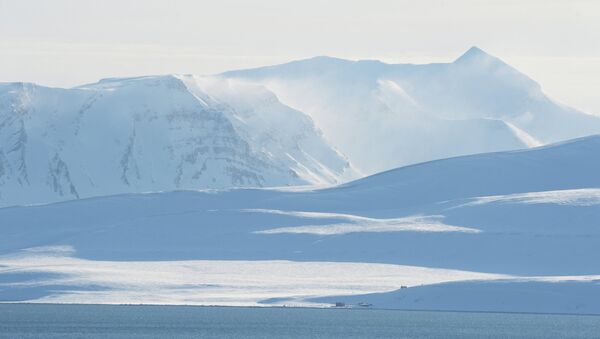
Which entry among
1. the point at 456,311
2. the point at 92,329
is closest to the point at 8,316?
the point at 92,329

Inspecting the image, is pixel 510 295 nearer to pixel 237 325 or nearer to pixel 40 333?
pixel 237 325

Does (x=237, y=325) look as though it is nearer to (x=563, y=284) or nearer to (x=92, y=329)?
(x=92, y=329)

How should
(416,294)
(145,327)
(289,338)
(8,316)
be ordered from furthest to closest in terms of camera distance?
(416,294), (8,316), (145,327), (289,338)

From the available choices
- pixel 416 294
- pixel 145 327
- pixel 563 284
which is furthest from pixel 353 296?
pixel 145 327

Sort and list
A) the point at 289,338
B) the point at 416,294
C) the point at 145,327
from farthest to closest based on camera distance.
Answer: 1. the point at 416,294
2. the point at 145,327
3. the point at 289,338

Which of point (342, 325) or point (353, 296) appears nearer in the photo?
point (342, 325)

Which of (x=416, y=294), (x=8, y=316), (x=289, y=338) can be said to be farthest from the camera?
(x=416, y=294)
